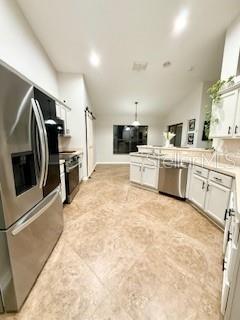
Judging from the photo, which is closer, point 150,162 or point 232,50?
point 232,50

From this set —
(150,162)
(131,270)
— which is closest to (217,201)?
(131,270)

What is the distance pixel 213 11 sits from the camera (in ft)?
7.75

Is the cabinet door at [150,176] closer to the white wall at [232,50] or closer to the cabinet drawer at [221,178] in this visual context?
the cabinet drawer at [221,178]

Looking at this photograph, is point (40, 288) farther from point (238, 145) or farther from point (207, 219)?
point (238, 145)

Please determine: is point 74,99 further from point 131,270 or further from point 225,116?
point 131,270

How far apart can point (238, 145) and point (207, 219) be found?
4.48ft

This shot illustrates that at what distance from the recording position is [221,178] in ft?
6.73

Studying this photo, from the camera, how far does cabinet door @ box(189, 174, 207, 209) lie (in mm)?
2452

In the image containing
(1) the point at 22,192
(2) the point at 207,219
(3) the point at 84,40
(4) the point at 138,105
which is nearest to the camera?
(1) the point at 22,192

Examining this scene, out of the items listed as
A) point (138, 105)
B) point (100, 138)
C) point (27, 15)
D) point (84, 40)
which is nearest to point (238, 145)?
point (84, 40)

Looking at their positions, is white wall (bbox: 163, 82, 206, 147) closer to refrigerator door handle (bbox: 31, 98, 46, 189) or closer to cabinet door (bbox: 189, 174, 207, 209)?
cabinet door (bbox: 189, 174, 207, 209)

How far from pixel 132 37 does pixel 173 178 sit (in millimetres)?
2982

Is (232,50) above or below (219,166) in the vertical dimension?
above

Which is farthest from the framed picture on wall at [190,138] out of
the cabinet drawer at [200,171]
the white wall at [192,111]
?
the cabinet drawer at [200,171]
